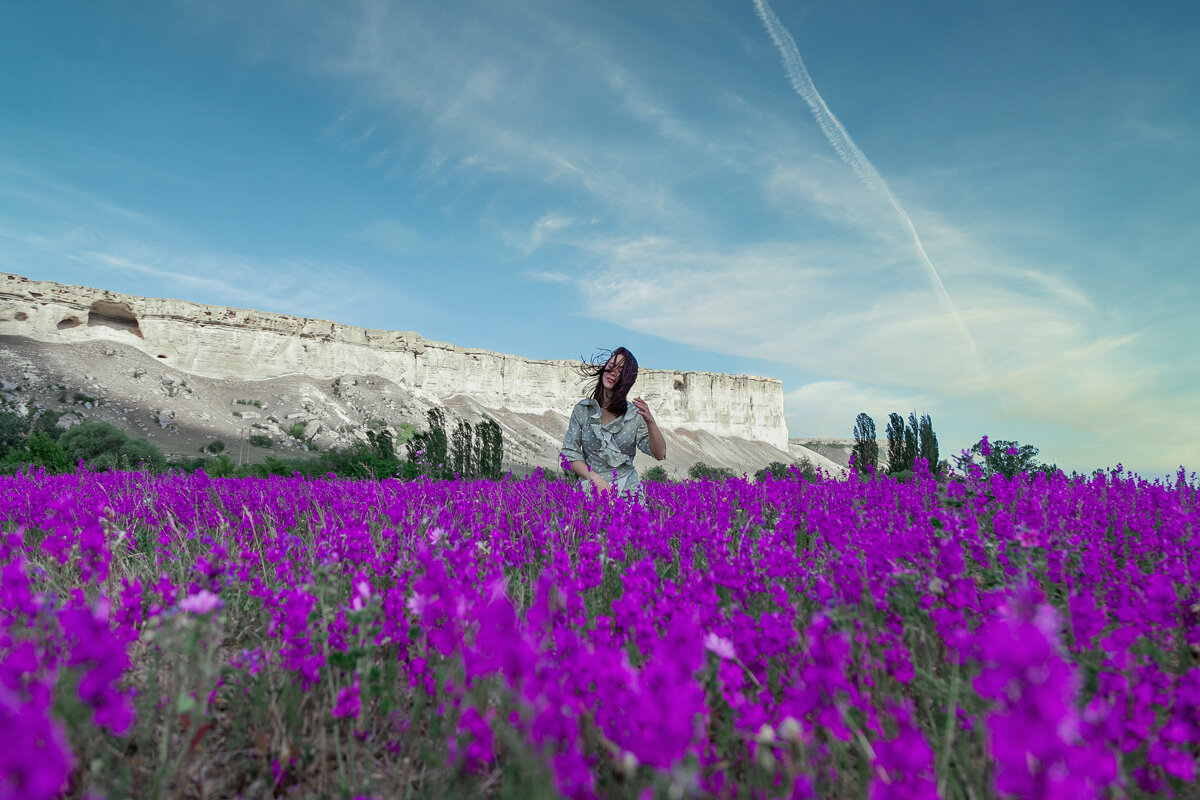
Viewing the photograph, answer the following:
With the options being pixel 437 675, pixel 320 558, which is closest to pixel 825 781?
pixel 437 675

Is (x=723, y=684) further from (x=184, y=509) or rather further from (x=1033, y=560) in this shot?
(x=184, y=509)

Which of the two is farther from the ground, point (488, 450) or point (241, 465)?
point (488, 450)

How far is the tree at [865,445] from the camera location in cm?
1985

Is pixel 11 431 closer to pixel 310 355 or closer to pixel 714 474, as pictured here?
pixel 714 474

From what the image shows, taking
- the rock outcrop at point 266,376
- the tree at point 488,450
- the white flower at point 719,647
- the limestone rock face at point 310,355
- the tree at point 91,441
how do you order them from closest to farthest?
the white flower at point 719,647 → the tree at point 91,441 → the tree at point 488,450 → the rock outcrop at point 266,376 → the limestone rock face at point 310,355

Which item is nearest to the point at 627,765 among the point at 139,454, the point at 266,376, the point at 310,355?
the point at 139,454

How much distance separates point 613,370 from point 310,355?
49626 millimetres

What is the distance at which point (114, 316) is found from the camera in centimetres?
4525

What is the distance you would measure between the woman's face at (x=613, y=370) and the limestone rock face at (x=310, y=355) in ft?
99.3

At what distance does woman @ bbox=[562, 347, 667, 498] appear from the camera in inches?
224

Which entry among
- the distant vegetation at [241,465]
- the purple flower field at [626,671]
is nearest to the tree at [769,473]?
the purple flower field at [626,671]

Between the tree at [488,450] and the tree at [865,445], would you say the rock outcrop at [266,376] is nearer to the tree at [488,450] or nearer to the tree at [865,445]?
the tree at [488,450]

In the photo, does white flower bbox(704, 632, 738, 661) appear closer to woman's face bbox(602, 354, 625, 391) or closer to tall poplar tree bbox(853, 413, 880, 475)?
woman's face bbox(602, 354, 625, 391)

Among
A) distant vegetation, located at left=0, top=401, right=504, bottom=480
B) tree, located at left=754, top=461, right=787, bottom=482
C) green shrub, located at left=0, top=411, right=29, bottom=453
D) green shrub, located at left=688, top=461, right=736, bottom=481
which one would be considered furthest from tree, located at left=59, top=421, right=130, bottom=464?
tree, located at left=754, top=461, right=787, bottom=482
